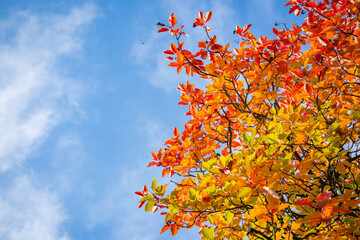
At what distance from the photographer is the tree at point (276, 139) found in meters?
2.10

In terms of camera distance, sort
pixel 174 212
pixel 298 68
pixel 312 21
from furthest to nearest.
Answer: pixel 312 21 → pixel 298 68 → pixel 174 212

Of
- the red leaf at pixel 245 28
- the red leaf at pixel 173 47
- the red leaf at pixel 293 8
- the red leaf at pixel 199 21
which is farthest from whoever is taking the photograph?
the red leaf at pixel 245 28

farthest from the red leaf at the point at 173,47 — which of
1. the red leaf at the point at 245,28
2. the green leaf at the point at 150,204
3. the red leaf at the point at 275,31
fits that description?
the green leaf at the point at 150,204

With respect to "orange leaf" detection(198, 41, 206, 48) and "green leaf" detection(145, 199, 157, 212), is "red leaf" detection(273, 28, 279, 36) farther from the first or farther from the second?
"green leaf" detection(145, 199, 157, 212)

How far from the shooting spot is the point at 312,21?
3195 millimetres

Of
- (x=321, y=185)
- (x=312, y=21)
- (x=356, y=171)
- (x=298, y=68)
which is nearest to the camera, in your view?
(x=298, y=68)

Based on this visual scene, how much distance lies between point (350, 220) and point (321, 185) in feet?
1.49

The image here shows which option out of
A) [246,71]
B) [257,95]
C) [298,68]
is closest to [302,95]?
[298,68]

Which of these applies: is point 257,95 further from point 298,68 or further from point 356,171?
point 356,171

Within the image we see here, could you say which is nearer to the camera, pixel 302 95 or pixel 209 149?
pixel 302 95

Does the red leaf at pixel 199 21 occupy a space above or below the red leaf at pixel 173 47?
above

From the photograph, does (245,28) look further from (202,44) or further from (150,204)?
(150,204)

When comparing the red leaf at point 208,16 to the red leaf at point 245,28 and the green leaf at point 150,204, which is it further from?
the green leaf at point 150,204

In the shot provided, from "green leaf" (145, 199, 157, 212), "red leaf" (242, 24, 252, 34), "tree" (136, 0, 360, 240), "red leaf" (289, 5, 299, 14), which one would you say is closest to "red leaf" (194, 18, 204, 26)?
"tree" (136, 0, 360, 240)
